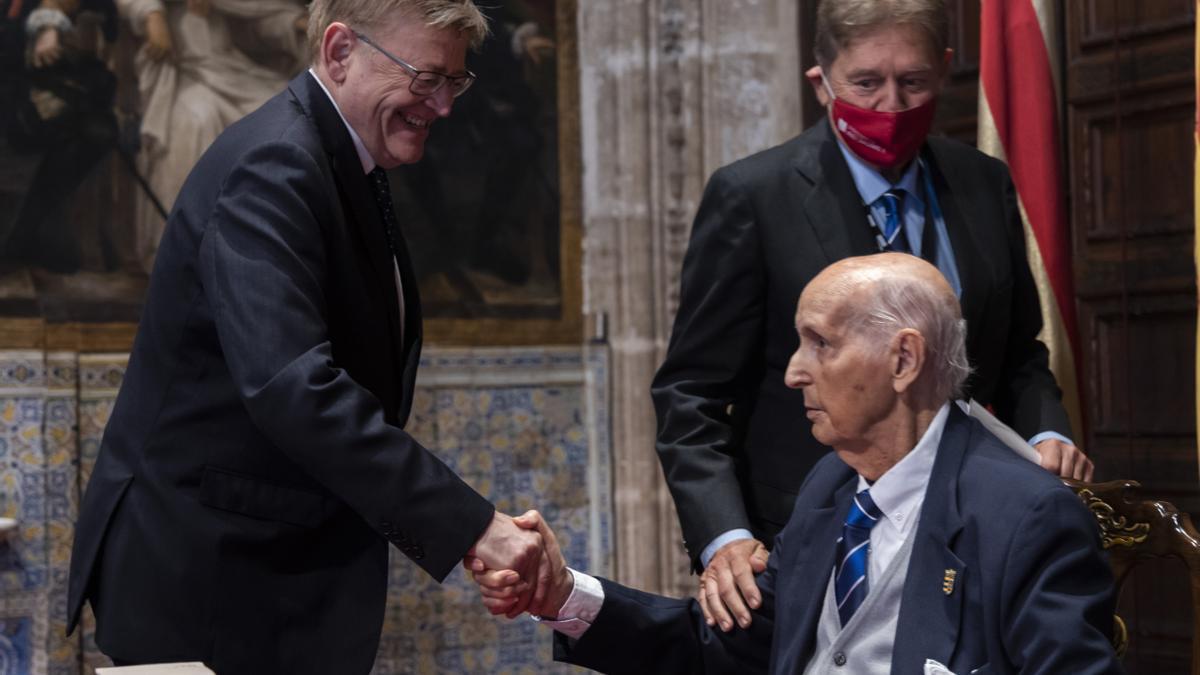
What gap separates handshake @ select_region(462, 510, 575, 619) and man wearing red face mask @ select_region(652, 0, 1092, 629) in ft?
1.09

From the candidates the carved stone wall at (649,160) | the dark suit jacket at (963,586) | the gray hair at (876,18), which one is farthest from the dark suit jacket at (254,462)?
the carved stone wall at (649,160)

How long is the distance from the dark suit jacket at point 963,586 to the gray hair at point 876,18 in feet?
2.79

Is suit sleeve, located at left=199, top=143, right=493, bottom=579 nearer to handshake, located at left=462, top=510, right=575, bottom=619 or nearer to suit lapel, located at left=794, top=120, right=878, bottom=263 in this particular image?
handshake, located at left=462, top=510, right=575, bottom=619

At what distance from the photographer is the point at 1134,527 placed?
2.71 metres

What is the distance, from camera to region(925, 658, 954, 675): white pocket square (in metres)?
2.02

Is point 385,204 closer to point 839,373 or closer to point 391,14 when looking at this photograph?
point 391,14

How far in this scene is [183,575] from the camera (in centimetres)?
242

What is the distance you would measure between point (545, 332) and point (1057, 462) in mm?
3508

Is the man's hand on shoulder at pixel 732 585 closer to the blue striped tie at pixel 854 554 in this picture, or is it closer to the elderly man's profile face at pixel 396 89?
the blue striped tie at pixel 854 554

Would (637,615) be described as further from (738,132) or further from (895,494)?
(738,132)

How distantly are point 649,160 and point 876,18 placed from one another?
3.45 metres

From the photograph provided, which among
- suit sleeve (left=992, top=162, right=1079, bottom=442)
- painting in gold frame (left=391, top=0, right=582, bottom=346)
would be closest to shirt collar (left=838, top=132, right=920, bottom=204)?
suit sleeve (left=992, top=162, right=1079, bottom=442)

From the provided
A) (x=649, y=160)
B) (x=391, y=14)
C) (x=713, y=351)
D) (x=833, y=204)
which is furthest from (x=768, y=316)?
(x=649, y=160)

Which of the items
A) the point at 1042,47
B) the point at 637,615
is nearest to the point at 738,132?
the point at 1042,47
